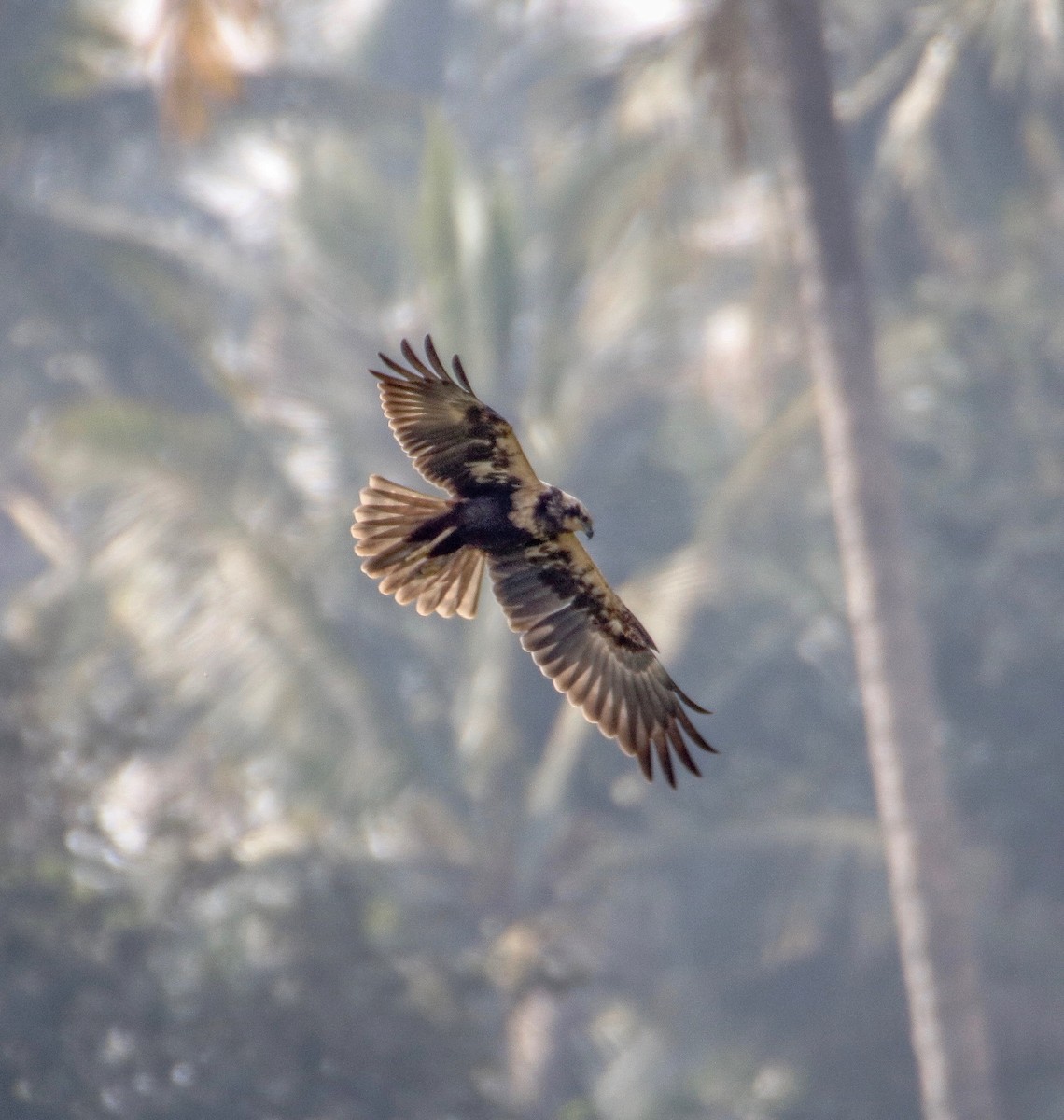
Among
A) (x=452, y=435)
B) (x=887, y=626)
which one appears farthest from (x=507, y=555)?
(x=887, y=626)

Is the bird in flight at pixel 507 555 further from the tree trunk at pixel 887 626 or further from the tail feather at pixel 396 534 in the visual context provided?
the tree trunk at pixel 887 626

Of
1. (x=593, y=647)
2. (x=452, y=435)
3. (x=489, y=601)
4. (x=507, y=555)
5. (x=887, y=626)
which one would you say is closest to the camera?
(x=452, y=435)

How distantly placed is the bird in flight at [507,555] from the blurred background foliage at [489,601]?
15.8 feet

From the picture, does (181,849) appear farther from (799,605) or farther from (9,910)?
(799,605)

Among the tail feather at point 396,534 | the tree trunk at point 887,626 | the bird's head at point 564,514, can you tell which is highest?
the tree trunk at point 887,626

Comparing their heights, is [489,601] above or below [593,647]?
above

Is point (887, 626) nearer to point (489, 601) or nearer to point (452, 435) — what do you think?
point (489, 601)

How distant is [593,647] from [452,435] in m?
0.78

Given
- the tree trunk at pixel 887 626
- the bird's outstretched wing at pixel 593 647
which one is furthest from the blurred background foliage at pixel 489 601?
the bird's outstretched wing at pixel 593 647

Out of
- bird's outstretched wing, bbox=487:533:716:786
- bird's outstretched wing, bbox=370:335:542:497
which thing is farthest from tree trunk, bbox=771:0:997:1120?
bird's outstretched wing, bbox=370:335:542:497

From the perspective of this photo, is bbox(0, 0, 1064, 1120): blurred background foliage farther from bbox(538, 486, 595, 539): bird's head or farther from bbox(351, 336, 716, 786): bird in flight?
bbox(538, 486, 595, 539): bird's head

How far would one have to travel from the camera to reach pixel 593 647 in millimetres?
3861

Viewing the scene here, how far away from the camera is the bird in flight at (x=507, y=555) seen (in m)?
3.36

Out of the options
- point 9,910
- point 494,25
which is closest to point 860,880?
point 9,910
